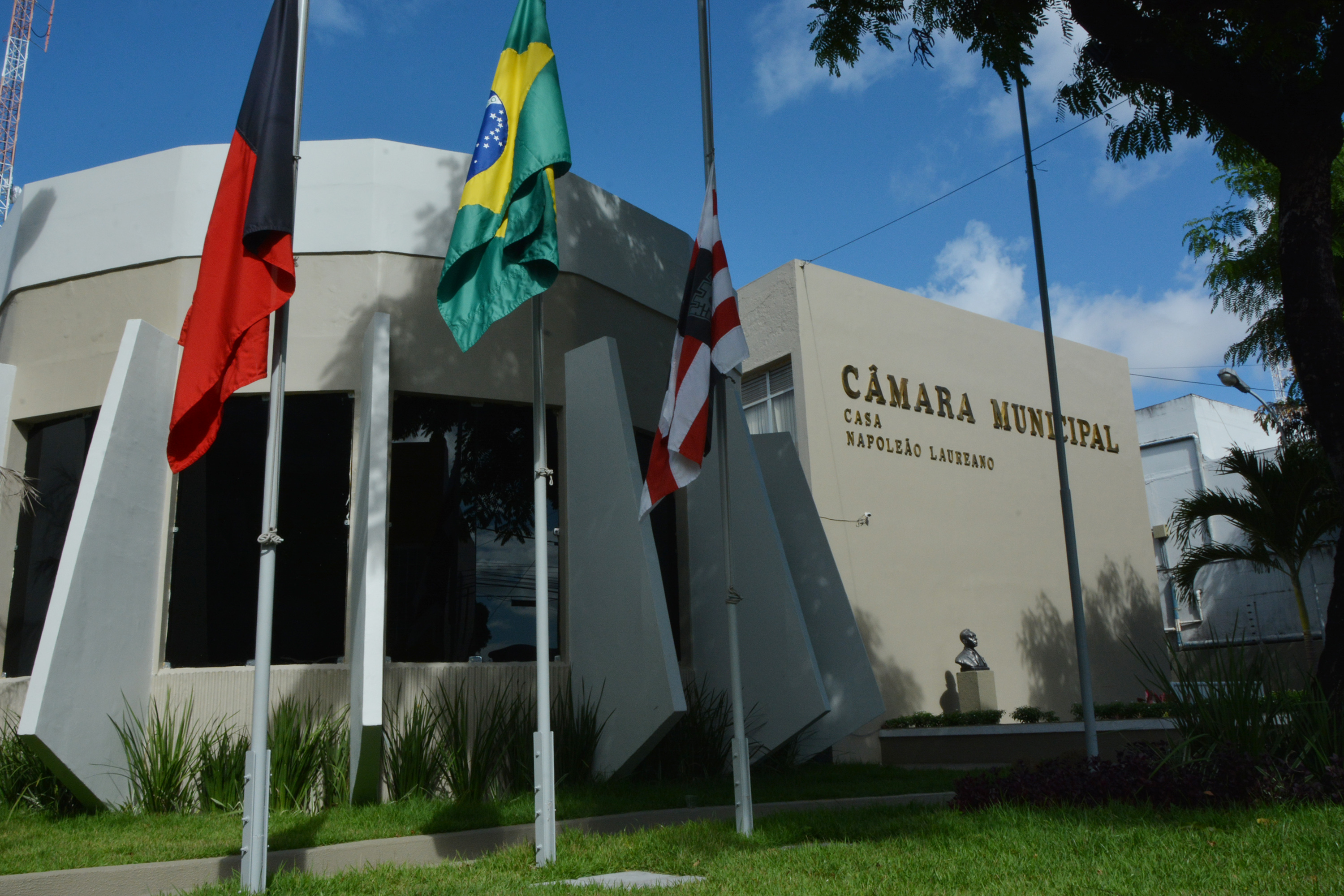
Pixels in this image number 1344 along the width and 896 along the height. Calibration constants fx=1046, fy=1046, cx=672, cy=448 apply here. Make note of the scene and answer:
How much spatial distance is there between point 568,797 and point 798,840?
271 centimetres

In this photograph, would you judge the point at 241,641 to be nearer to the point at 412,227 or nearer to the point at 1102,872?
the point at 412,227

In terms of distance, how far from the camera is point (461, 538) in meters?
10.8

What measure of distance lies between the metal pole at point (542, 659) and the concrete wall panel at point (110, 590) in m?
4.13

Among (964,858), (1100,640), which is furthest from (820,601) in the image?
(1100,640)

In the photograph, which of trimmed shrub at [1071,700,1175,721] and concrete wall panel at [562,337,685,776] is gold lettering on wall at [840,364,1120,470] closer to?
trimmed shrub at [1071,700,1175,721]

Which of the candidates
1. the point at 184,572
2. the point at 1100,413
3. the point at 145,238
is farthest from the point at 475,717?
the point at 1100,413

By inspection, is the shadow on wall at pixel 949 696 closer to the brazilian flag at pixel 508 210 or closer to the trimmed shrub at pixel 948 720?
the trimmed shrub at pixel 948 720

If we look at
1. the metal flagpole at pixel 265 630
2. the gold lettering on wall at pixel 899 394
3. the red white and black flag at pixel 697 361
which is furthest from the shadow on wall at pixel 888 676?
the metal flagpole at pixel 265 630

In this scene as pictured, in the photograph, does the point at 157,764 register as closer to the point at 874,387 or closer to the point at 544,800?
the point at 544,800

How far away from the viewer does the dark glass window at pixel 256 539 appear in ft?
32.9

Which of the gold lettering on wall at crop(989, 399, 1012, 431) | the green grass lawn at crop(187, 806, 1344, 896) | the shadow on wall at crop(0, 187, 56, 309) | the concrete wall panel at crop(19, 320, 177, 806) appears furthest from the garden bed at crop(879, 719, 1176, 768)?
the shadow on wall at crop(0, 187, 56, 309)

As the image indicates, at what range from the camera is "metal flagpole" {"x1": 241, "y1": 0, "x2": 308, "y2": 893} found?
563 centimetres

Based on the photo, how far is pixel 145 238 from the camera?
11.1 m

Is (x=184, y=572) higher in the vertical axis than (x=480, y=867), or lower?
higher
